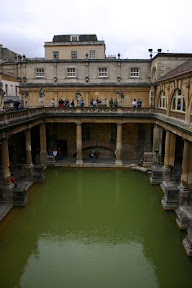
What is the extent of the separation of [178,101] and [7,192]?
13592 mm

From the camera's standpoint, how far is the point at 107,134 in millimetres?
28500

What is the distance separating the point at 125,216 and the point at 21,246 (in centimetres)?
619

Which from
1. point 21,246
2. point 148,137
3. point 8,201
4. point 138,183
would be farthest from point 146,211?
point 148,137

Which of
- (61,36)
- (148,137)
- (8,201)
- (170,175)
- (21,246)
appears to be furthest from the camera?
(61,36)

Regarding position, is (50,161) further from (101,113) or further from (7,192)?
(7,192)

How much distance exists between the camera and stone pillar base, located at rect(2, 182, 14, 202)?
1619 centimetres

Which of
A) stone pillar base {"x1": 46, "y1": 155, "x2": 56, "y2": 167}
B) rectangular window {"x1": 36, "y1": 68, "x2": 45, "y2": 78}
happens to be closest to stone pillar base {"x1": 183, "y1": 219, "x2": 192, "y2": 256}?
stone pillar base {"x1": 46, "y1": 155, "x2": 56, "y2": 167}

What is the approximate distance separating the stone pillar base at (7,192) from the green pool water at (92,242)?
122 cm

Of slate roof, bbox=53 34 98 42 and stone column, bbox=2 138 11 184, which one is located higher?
slate roof, bbox=53 34 98 42

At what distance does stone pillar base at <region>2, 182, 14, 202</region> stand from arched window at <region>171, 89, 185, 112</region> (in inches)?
501

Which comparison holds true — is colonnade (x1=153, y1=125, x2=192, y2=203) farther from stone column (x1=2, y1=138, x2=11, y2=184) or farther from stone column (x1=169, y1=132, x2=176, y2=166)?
stone column (x1=2, y1=138, x2=11, y2=184)

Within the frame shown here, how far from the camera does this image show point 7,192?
640 inches

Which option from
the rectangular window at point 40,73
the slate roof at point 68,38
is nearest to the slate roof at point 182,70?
the rectangular window at point 40,73

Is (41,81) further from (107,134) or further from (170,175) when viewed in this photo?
(170,175)
